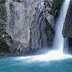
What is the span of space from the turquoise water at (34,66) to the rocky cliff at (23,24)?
196cm

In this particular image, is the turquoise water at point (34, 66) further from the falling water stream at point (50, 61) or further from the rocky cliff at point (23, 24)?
the rocky cliff at point (23, 24)

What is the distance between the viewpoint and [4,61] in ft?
52.3

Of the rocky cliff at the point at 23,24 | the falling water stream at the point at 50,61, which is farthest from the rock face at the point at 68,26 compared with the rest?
the rocky cliff at the point at 23,24

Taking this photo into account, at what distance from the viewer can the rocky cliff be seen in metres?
17.5

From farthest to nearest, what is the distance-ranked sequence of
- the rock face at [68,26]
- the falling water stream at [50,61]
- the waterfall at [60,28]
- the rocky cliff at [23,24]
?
the waterfall at [60,28] → the rock face at [68,26] → the rocky cliff at [23,24] → the falling water stream at [50,61]

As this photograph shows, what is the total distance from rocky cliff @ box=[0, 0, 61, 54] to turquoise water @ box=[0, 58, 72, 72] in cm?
196

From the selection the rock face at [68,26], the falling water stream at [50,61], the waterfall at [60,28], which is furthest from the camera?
the waterfall at [60,28]

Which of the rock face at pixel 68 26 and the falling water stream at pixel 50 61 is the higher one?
the rock face at pixel 68 26

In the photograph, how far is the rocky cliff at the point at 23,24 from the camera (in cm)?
1752

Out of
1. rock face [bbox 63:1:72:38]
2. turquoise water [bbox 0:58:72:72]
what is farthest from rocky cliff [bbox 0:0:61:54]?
turquoise water [bbox 0:58:72:72]

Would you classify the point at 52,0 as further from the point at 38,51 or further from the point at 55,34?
the point at 38,51

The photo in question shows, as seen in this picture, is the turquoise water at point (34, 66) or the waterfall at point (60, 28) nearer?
the turquoise water at point (34, 66)

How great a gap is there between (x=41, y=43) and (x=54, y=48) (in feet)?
4.01

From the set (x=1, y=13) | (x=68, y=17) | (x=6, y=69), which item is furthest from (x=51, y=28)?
(x=6, y=69)
